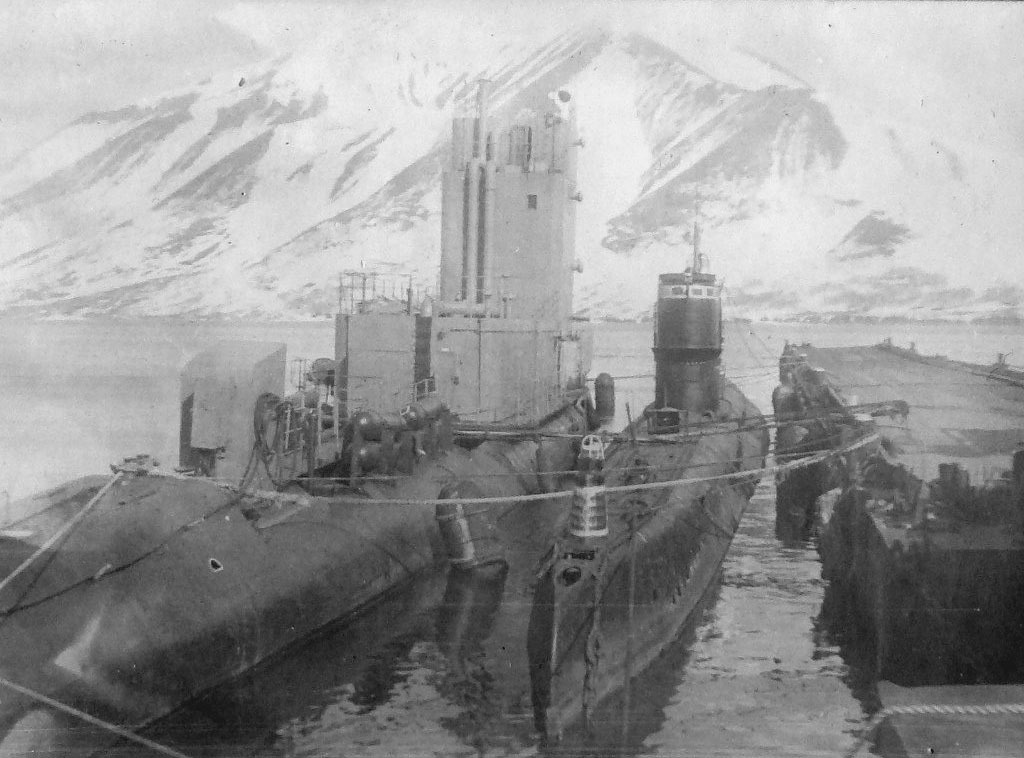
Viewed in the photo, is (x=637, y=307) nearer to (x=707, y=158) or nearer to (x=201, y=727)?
(x=707, y=158)

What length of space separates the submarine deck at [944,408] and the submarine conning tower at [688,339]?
3.15m

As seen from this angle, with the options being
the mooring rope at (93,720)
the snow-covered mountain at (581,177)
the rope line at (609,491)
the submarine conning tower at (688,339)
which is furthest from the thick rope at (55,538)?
the submarine conning tower at (688,339)

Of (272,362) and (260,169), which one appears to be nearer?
(272,362)

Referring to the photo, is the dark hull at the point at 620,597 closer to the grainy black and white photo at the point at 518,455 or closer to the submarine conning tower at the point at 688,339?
the grainy black and white photo at the point at 518,455

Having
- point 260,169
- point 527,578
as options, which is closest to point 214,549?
point 527,578

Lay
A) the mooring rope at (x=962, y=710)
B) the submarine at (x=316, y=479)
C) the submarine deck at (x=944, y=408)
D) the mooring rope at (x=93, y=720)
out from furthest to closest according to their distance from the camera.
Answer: the submarine deck at (x=944, y=408)
the submarine at (x=316, y=479)
the mooring rope at (x=93, y=720)
the mooring rope at (x=962, y=710)

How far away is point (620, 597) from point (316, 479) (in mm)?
5075

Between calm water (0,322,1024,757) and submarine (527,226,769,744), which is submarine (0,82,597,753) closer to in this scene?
calm water (0,322,1024,757)

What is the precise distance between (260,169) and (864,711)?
15.5 metres

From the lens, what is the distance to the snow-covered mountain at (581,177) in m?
15.6

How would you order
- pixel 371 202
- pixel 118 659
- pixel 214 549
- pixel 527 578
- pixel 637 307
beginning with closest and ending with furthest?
pixel 118 659 → pixel 214 549 → pixel 527 578 → pixel 371 202 → pixel 637 307

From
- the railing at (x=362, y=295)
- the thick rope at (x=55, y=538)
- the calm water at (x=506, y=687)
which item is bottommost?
the calm water at (x=506, y=687)

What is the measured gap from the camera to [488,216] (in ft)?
77.6

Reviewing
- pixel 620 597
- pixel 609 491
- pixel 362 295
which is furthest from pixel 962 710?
pixel 362 295
